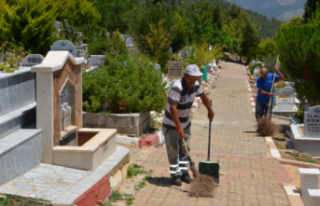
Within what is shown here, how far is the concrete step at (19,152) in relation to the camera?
15.8 feet

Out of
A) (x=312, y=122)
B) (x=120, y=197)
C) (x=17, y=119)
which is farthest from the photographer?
(x=312, y=122)

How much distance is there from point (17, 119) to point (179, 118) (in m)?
2.10

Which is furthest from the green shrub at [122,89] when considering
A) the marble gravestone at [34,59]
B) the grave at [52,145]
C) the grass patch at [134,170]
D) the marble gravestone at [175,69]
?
the marble gravestone at [175,69]

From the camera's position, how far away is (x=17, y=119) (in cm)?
562

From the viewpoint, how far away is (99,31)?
94.4ft

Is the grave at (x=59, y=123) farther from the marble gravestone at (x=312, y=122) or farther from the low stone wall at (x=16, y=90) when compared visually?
the marble gravestone at (x=312, y=122)

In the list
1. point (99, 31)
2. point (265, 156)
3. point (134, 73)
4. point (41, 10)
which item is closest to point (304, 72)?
point (265, 156)

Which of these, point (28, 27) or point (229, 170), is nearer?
point (229, 170)

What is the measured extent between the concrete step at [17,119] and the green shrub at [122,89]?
334 centimetres

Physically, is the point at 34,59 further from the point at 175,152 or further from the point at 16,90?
the point at 175,152

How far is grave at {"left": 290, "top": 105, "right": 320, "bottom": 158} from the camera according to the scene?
1041cm

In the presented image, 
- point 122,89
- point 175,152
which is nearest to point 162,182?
point 175,152

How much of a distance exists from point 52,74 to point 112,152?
5.53ft

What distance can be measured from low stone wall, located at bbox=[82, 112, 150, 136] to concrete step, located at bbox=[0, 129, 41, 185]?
4.02 metres
